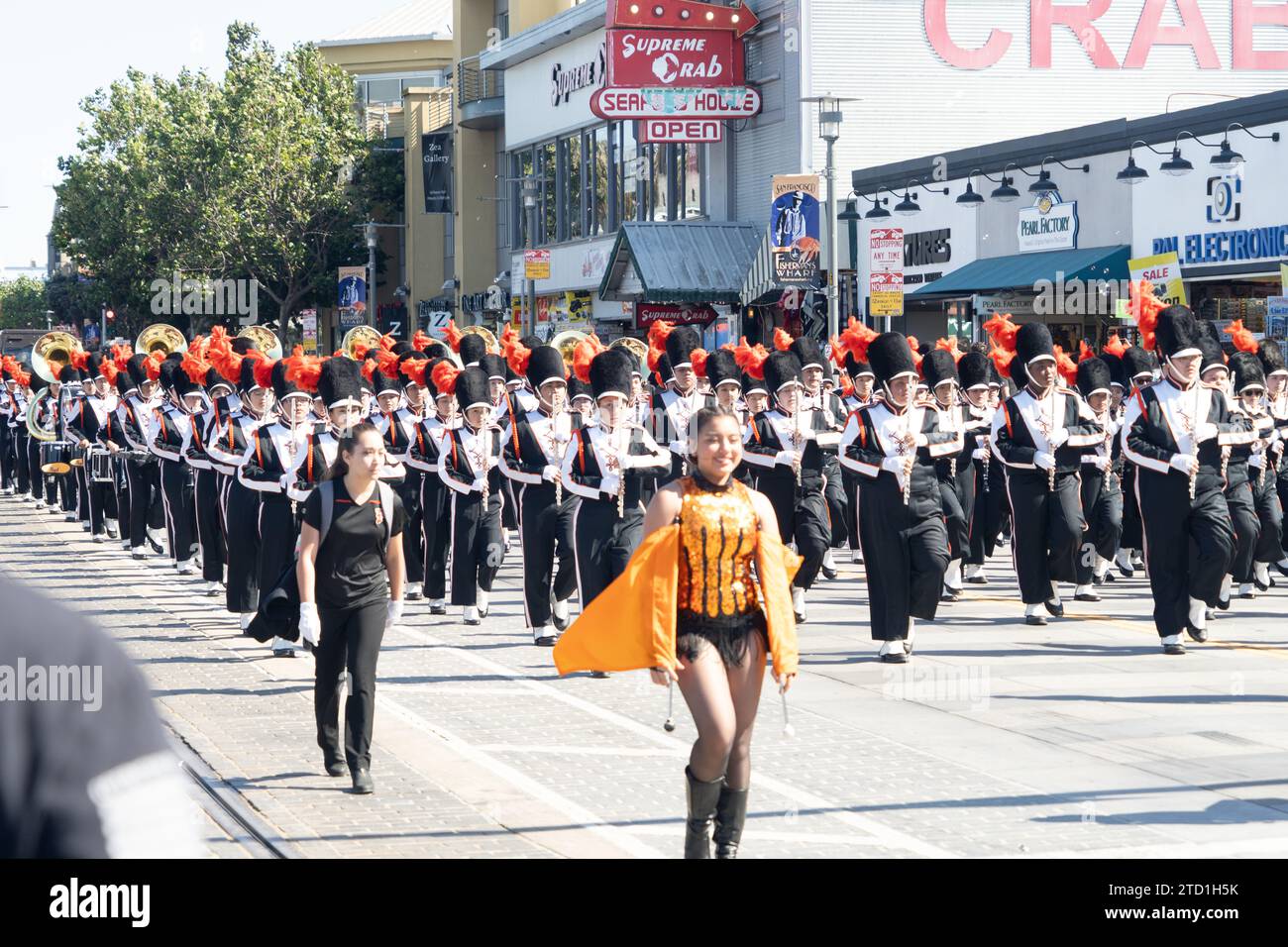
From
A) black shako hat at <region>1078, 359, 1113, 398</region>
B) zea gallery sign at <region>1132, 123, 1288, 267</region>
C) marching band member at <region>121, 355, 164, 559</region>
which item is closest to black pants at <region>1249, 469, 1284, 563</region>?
black shako hat at <region>1078, 359, 1113, 398</region>

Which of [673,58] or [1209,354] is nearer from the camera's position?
[1209,354]

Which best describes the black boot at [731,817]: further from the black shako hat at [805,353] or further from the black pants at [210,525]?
the black shako hat at [805,353]

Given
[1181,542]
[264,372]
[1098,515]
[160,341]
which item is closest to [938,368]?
[1098,515]

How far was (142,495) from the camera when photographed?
21375 mm

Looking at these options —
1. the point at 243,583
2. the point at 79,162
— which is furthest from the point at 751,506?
the point at 79,162

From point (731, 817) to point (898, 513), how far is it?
5.81m

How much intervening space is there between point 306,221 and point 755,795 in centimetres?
5767

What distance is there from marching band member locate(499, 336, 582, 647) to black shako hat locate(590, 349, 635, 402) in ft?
1.24

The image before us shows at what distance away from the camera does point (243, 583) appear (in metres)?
14.5

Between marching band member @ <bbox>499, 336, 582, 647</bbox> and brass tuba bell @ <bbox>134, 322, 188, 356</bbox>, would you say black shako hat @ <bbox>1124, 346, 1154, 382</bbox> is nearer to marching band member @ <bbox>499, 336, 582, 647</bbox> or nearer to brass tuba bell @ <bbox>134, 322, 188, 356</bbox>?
marching band member @ <bbox>499, 336, 582, 647</bbox>

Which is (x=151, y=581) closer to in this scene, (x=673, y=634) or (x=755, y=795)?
(x=755, y=795)

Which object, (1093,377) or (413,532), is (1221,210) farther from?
(413,532)

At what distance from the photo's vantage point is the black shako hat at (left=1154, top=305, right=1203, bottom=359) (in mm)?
13484

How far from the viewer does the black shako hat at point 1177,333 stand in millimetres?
13484
